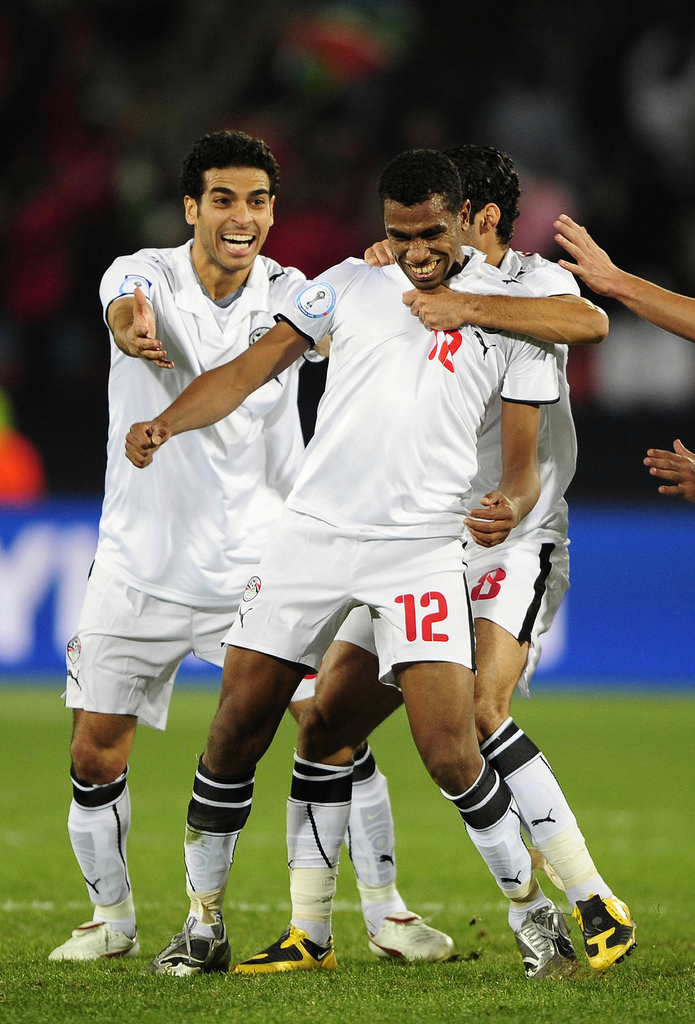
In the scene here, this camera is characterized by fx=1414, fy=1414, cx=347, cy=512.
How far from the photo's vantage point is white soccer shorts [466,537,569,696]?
4.07m

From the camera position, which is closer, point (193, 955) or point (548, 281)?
point (193, 955)

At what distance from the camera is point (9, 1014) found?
10.6ft

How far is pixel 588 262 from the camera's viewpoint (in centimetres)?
400

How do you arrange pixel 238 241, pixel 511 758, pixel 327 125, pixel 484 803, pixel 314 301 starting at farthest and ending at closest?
pixel 327 125 → pixel 238 241 → pixel 511 758 → pixel 314 301 → pixel 484 803

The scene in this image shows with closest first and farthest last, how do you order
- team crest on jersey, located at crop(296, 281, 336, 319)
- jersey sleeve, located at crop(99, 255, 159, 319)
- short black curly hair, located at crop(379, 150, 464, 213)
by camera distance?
short black curly hair, located at crop(379, 150, 464, 213) < team crest on jersey, located at crop(296, 281, 336, 319) < jersey sleeve, located at crop(99, 255, 159, 319)


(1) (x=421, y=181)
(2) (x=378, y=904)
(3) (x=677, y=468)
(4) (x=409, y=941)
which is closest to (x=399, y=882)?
(2) (x=378, y=904)

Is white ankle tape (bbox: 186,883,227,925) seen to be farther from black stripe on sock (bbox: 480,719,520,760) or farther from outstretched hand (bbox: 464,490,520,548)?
outstretched hand (bbox: 464,490,520,548)

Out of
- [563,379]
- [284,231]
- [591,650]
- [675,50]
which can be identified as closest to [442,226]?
[563,379]

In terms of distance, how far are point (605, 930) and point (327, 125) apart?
11.5 metres

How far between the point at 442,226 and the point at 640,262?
10096 millimetres

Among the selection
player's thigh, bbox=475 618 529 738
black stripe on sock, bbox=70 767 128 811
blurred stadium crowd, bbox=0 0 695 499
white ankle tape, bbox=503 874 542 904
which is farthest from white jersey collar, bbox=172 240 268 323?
blurred stadium crowd, bbox=0 0 695 499

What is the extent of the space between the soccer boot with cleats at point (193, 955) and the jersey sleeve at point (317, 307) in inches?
65.1

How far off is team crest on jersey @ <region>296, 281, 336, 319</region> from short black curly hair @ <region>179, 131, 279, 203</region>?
0.78 metres

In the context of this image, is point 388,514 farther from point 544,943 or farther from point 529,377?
point 544,943
